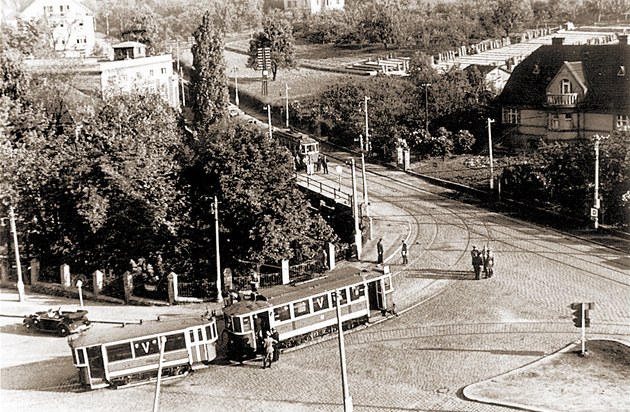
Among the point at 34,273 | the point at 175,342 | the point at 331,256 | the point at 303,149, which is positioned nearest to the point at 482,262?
the point at 331,256

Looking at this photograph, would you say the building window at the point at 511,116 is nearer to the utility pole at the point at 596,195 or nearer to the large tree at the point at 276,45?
the utility pole at the point at 596,195

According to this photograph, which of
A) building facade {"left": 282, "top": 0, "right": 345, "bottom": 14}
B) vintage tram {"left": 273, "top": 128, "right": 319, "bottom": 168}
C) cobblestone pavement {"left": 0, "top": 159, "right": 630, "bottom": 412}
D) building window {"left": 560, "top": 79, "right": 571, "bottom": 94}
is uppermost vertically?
building facade {"left": 282, "top": 0, "right": 345, "bottom": 14}

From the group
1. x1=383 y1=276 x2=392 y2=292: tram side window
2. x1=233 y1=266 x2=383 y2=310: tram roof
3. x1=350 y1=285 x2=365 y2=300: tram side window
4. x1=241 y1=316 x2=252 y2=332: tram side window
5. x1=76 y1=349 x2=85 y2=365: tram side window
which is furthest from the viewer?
x1=383 y1=276 x2=392 y2=292: tram side window

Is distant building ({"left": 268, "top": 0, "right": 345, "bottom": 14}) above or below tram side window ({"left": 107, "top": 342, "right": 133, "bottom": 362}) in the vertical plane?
above

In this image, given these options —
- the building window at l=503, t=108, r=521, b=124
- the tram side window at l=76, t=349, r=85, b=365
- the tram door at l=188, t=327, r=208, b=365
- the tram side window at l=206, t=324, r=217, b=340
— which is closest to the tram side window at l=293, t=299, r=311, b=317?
the tram side window at l=206, t=324, r=217, b=340

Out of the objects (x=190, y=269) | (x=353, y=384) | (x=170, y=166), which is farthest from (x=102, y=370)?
(x=170, y=166)

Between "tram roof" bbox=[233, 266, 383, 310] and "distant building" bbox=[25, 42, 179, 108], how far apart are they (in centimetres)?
4261

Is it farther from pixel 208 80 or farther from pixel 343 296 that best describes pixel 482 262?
pixel 208 80

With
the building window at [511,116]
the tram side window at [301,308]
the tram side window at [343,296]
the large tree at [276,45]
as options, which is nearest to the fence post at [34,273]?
the tram side window at [301,308]

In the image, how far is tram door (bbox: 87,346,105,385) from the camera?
29953mm

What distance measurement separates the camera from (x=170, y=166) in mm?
48688

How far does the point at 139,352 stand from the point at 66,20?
293 feet

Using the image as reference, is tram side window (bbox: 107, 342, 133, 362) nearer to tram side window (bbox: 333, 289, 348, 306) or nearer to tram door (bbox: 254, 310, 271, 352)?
tram door (bbox: 254, 310, 271, 352)

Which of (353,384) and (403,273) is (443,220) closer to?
(403,273)
